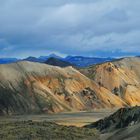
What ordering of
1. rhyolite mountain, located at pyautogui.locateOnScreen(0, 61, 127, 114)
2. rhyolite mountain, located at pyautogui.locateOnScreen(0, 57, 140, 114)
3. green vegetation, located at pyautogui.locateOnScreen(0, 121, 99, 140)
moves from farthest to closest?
rhyolite mountain, located at pyautogui.locateOnScreen(0, 57, 140, 114)
rhyolite mountain, located at pyautogui.locateOnScreen(0, 61, 127, 114)
green vegetation, located at pyautogui.locateOnScreen(0, 121, 99, 140)

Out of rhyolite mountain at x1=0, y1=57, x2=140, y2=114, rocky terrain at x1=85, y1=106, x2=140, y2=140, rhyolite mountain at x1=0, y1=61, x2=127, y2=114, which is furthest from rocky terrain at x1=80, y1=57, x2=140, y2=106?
rocky terrain at x1=85, y1=106, x2=140, y2=140

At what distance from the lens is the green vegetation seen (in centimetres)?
6656

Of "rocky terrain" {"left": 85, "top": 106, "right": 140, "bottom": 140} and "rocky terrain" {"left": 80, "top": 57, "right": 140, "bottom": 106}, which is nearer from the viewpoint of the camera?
"rocky terrain" {"left": 85, "top": 106, "right": 140, "bottom": 140}

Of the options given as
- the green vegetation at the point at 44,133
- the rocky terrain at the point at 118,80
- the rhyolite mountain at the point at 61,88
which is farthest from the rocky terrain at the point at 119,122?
the rocky terrain at the point at 118,80

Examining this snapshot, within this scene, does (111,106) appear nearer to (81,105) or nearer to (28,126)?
(81,105)

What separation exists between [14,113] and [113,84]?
40.9m

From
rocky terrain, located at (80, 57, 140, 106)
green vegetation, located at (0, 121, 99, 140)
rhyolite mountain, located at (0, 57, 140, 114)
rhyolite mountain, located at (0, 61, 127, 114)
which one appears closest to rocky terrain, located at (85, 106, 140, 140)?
green vegetation, located at (0, 121, 99, 140)

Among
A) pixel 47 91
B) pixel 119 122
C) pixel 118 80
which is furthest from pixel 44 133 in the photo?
pixel 118 80

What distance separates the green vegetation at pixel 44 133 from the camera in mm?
66562

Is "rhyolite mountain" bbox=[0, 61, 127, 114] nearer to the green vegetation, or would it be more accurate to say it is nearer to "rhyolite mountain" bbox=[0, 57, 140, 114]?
"rhyolite mountain" bbox=[0, 57, 140, 114]

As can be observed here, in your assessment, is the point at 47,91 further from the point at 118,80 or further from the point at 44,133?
the point at 44,133

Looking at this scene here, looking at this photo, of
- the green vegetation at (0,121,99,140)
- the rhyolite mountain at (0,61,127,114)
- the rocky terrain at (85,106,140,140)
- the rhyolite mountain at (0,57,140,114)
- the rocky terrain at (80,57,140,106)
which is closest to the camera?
the green vegetation at (0,121,99,140)

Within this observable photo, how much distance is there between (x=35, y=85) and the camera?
126375mm

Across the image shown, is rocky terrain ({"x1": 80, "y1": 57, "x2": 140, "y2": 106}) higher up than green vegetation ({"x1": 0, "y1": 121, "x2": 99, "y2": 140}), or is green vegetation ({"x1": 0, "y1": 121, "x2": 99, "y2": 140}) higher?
rocky terrain ({"x1": 80, "y1": 57, "x2": 140, "y2": 106})
